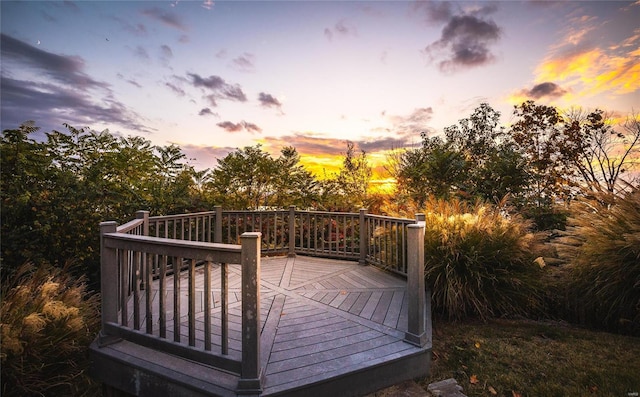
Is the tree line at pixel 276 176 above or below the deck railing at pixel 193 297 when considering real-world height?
above

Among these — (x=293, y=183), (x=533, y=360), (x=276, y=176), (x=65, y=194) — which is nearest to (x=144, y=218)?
(x=65, y=194)

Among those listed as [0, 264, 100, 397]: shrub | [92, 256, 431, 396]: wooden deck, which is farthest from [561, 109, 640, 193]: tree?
[0, 264, 100, 397]: shrub

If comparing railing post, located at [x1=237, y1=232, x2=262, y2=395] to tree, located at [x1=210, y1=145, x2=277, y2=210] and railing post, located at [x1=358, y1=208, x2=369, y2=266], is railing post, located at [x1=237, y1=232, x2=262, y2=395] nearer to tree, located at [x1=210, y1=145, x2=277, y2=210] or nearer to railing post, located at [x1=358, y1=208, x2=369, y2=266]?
railing post, located at [x1=358, y1=208, x2=369, y2=266]

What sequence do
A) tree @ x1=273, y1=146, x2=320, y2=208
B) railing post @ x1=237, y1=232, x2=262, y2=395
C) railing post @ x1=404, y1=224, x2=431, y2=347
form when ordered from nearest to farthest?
1. railing post @ x1=237, y1=232, x2=262, y2=395
2. railing post @ x1=404, y1=224, x2=431, y2=347
3. tree @ x1=273, y1=146, x2=320, y2=208

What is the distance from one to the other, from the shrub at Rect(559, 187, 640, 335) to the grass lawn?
32 centimetres

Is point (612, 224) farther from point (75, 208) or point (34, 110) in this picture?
point (34, 110)

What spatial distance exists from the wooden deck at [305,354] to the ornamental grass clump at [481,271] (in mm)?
556

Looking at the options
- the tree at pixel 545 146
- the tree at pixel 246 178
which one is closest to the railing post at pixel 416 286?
the tree at pixel 246 178

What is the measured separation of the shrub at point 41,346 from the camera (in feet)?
6.45

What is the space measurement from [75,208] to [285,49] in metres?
4.68

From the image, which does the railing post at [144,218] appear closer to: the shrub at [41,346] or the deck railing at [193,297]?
the deck railing at [193,297]

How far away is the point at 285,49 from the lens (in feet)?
19.7

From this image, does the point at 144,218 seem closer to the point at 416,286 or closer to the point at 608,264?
the point at 416,286

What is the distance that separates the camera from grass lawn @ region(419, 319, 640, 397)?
7.60 feet
